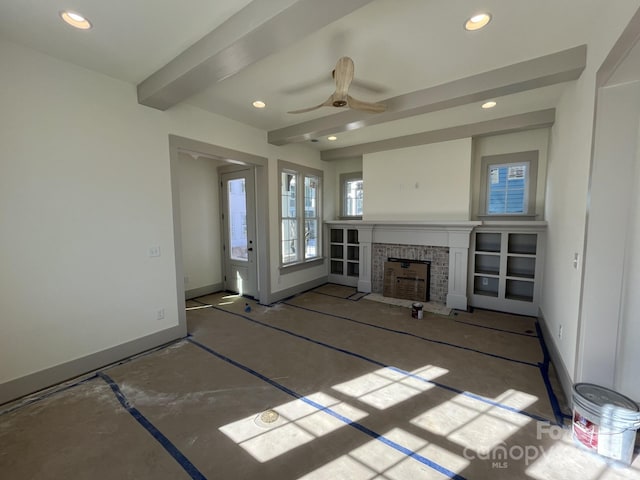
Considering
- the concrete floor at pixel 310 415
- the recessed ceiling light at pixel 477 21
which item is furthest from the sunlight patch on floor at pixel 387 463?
the recessed ceiling light at pixel 477 21

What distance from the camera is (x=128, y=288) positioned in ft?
9.77

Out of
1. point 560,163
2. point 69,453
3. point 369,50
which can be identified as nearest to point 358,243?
point 560,163

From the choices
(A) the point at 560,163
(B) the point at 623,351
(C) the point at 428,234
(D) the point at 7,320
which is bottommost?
(B) the point at 623,351

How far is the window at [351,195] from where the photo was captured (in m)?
6.07

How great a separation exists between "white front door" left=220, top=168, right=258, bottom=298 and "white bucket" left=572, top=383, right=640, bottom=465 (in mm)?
4230

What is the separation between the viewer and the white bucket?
5.54ft

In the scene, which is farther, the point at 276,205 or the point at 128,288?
the point at 276,205

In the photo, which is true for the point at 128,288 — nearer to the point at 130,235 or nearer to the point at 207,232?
the point at 130,235

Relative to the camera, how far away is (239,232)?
519cm

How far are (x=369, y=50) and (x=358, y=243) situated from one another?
386cm

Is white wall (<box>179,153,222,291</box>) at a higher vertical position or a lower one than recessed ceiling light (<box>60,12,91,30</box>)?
lower

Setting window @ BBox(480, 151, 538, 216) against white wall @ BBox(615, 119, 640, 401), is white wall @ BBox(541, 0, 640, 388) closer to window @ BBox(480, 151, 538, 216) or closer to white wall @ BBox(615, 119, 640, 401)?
white wall @ BBox(615, 119, 640, 401)

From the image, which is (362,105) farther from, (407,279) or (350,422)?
(407,279)

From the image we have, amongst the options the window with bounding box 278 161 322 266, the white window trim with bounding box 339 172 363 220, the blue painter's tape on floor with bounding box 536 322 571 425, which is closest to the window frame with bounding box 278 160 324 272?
the window with bounding box 278 161 322 266
